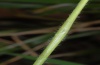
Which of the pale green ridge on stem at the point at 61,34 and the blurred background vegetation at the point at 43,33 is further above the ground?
the blurred background vegetation at the point at 43,33

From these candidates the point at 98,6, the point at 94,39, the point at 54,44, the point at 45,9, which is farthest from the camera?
the point at 94,39

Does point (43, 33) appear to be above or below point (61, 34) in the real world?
above

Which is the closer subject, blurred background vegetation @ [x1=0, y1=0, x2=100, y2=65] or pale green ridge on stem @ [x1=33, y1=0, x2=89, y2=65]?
pale green ridge on stem @ [x1=33, y1=0, x2=89, y2=65]

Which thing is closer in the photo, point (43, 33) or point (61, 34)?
point (61, 34)

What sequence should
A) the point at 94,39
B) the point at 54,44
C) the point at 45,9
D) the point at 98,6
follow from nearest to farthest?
the point at 54,44
the point at 98,6
the point at 45,9
the point at 94,39

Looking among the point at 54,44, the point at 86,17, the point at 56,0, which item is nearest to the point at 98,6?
the point at 56,0

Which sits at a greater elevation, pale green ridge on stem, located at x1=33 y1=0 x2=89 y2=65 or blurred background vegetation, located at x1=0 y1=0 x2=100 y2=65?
blurred background vegetation, located at x1=0 y1=0 x2=100 y2=65

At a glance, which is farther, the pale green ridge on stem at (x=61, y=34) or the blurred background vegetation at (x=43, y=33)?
the blurred background vegetation at (x=43, y=33)

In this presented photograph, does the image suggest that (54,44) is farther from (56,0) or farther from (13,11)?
(13,11)
